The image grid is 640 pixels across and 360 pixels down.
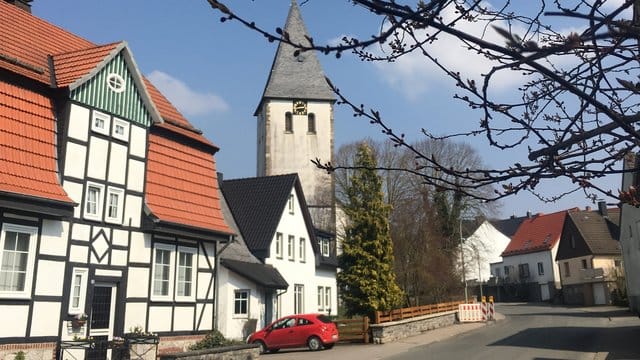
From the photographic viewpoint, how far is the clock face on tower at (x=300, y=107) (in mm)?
53469

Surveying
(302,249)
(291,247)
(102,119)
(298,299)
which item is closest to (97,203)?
(102,119)

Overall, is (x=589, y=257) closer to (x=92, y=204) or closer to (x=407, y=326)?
(x=407, y=326)

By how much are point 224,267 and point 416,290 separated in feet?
52.6

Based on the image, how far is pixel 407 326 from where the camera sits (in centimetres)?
2612

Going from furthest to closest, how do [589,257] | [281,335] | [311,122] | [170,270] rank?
[311,122] < [589,257] < [281,335] < [170,270]

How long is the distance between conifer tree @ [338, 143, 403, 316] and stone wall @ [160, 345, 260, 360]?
9.47 metres

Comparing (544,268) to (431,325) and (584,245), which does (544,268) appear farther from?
(431,325)

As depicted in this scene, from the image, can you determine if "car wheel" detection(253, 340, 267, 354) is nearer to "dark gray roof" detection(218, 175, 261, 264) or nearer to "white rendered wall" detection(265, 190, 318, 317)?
"dark gray roof" detection(218, 175, 261, 264)

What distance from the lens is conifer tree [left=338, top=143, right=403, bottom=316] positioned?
26.1 meters

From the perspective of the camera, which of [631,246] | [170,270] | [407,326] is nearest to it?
[170,270]

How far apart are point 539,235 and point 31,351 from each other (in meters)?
56.4

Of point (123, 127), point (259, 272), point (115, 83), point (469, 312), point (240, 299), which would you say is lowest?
point (469, 312)

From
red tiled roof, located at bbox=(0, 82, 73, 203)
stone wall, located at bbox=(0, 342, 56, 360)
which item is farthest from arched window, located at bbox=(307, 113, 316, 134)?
stone wall, located at bbox=(0, 342, 56, 360)

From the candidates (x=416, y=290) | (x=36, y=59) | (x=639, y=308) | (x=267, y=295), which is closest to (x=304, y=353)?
(x=267, y=295)
